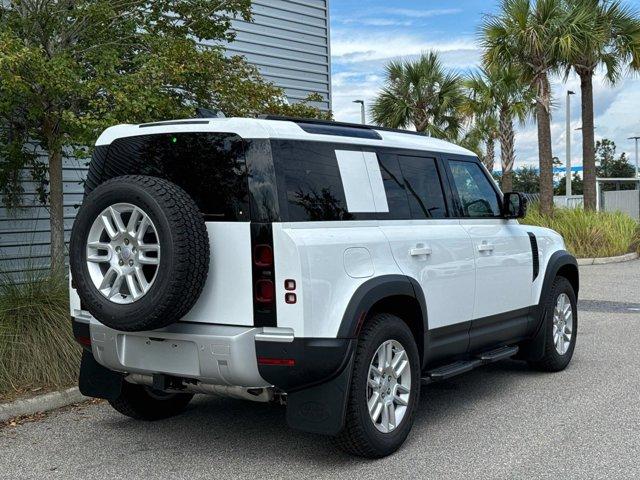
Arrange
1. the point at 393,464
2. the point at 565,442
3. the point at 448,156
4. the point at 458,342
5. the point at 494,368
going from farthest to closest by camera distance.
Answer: the point at 494,368 → the point at 448,156 → the point at 458,342 → the point at 565,442 → the point at 393,464

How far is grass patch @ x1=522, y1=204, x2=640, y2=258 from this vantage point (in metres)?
17.5

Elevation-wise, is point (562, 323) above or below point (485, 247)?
below

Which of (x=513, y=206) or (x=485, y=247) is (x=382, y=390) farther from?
(x=513, y=206)

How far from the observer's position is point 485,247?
5.75m

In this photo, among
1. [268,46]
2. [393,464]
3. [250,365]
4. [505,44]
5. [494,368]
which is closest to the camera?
[250,365]

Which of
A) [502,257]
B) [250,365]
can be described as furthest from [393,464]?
[502,257]

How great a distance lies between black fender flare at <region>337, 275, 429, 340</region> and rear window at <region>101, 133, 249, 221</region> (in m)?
0.80

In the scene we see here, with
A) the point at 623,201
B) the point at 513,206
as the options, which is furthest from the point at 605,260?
the point at 513,206

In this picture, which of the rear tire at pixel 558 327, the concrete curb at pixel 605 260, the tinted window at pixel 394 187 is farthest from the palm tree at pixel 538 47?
the tinted window at pixel 394 187

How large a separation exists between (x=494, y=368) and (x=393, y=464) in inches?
115

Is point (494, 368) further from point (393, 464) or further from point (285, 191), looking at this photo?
point (285, 191)

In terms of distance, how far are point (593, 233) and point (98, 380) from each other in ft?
48.7

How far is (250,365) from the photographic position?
413 centimetres

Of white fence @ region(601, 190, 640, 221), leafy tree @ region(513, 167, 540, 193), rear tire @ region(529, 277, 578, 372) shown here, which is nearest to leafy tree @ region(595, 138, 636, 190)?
leafy tree @ region(513, 167, 540, 193)
